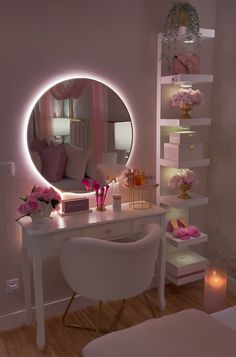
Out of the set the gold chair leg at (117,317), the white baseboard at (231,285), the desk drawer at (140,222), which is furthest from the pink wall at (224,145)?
the gold chair leg at (117,317)

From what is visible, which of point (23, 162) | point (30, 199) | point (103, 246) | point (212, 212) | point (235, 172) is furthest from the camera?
point (212, 212)

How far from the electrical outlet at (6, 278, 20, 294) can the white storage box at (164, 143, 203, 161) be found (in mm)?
1471

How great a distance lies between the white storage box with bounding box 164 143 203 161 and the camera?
2785 mm

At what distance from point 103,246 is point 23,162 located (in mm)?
836

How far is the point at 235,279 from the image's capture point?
313 cm

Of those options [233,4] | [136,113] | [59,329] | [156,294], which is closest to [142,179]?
[136,113]

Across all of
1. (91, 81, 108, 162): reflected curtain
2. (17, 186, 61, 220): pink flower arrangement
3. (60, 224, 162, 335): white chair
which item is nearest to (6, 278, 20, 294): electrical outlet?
(60, 224, 162, 335): white chair

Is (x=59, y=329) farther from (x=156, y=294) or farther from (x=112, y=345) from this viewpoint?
(x=112, y=345)

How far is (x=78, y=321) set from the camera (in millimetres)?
2707

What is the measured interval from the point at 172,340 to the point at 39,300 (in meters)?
1.05

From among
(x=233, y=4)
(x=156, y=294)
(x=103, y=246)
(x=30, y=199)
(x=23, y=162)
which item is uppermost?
(x=233, y=4)

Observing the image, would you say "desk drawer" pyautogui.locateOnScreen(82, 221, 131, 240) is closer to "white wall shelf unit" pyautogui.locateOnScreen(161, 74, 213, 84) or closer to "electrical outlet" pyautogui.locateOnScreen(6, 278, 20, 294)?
"electrical outlet" pyautogui.locateOnScreen(6, 278, 20, 294)

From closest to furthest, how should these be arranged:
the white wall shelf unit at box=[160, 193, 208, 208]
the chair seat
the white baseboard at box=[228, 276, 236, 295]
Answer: the chair seat < the white wall shelf unit at box=[160, 193, 208, 208] < the white baseboard at box=[228, 276, 236, 295]

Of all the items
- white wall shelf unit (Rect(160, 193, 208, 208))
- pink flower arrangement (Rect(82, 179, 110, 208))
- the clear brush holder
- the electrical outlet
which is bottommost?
the electrical outlet
